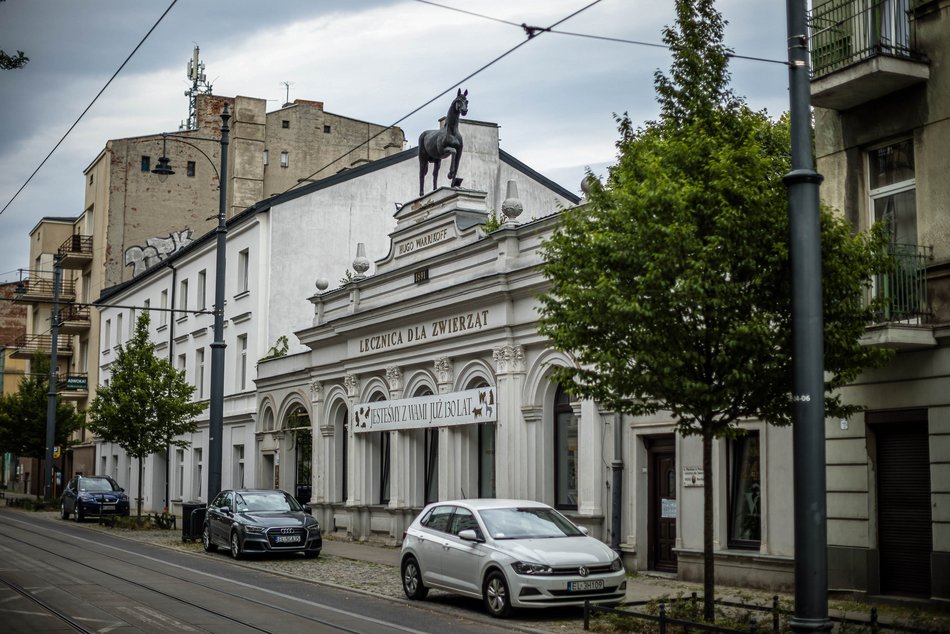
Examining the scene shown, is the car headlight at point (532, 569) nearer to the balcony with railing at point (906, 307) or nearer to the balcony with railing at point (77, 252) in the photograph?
the balcony with railing at point (906, 307)

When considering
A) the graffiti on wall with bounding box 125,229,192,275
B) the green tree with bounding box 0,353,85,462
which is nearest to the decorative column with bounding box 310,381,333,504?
the green tree with bounding box 0,353,85,462

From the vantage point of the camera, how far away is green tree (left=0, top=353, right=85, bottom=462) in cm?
5572

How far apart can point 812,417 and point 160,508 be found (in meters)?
42.9

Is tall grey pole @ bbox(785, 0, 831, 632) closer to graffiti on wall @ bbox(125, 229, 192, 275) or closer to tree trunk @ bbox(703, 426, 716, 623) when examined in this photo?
tree trunk @ bbox(703, 426, 716, 623)

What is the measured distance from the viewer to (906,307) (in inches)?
603

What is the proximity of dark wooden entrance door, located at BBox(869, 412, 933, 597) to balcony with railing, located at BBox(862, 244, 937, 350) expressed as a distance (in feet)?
3.84

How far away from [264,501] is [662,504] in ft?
31.5

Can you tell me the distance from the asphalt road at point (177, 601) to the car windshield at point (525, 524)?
1.42m

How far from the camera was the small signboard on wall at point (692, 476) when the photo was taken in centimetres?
1916

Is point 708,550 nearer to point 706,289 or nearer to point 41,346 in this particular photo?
point 706,289

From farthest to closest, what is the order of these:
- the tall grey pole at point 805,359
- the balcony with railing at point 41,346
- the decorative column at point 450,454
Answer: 1. the balcony with railing at point 41,346
2. the decorative column at point 450,454
3. the tall grey pole at point 805,359

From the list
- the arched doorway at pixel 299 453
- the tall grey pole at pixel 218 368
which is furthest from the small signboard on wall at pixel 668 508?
the arched doorway at pixel 299 453

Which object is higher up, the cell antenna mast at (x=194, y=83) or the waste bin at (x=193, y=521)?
the cell antenna mast at (x=194, y=83)

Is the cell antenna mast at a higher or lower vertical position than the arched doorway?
higher
